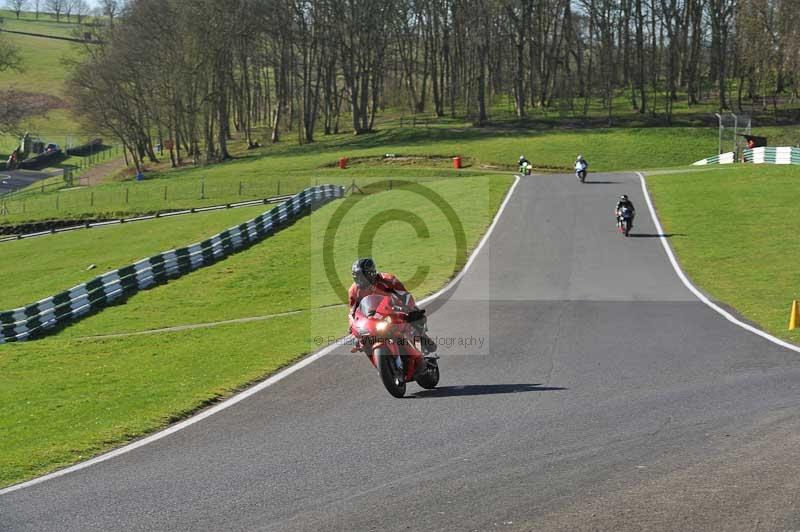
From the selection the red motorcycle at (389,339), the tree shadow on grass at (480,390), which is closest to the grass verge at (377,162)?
the tree shadow on grass at (480,390)

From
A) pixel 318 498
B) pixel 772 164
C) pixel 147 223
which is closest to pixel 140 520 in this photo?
pixel 318 498

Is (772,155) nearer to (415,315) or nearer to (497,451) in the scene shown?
(415,315)

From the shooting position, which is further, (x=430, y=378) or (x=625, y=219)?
(x=625, y=219)

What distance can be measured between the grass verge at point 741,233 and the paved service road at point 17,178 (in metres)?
63.1

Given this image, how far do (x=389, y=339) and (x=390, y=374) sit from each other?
52 centimetres

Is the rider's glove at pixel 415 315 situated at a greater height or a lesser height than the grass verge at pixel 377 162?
greater

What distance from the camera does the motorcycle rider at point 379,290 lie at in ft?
43.2

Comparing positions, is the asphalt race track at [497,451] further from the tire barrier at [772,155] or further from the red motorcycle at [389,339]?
the tire barrier at [772,155]

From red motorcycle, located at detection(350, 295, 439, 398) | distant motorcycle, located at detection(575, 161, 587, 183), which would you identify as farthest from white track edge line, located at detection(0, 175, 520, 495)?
distant motorcycle, located at detection(575, 161, 587, 183)

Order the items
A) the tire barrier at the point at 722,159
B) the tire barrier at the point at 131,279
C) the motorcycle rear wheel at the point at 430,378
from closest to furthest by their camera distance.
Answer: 1. the motorcycle rear wheel at the point at 430,378
2. the tire barrier at the point at 131,279
3. the tire barrier at the point at 722,159

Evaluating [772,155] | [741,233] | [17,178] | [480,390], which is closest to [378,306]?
[480,390]

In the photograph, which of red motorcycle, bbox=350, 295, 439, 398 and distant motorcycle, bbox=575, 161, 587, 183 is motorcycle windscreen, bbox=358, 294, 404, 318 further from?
distant motorcycle, bbox=575, 161, 587, 183

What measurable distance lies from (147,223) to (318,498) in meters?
45.5

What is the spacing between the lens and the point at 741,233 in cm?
3588
